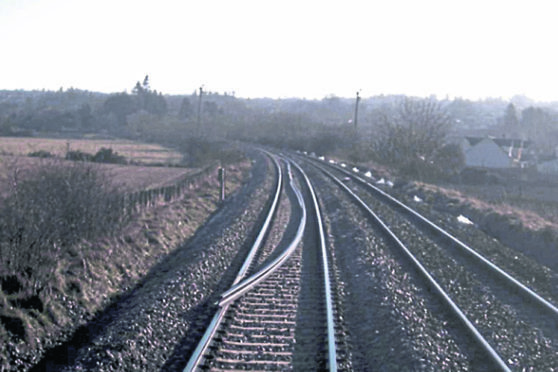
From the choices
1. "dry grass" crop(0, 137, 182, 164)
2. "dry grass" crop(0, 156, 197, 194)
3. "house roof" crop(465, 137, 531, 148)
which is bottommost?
"dry grass" crop(0, 137, 182, 164)

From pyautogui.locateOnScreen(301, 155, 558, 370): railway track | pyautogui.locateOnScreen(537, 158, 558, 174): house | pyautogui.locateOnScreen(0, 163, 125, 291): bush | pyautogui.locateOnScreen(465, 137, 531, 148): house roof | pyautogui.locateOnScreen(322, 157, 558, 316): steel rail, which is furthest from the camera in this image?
pyautogui.locateOnScreen(465, 137, 531, 148): house roof

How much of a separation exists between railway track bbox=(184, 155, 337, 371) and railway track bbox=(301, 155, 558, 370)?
1.82m

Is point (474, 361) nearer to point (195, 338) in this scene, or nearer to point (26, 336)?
point (195, 338)

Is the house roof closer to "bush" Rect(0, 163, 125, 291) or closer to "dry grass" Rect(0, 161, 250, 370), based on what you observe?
"dry grass" Rect(0, 161, 250, 370)

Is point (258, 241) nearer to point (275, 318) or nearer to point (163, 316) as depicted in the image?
point (275, 318)

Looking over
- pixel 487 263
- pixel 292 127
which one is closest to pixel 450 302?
pixel 487 263

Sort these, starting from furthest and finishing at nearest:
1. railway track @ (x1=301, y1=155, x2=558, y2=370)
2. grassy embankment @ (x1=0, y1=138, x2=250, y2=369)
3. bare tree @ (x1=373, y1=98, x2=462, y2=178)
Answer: bare tree @ (x1=373, y1=98, x2=462, y2=178) → railway track @ (x1=301, y1=155, x2=558, y2=370) → grassy embankment @ (x1=0, y1=138, x2=250, y2=369)

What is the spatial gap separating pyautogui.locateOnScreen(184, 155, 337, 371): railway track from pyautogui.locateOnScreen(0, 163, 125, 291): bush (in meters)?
2.60

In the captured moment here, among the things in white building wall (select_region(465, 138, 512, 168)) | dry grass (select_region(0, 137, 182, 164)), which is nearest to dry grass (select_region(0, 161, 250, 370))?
dry grass (select_region(0, 137, 182, 164))

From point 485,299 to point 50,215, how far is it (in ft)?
22.3

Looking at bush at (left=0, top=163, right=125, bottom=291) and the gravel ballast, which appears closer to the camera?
the gravel ballast

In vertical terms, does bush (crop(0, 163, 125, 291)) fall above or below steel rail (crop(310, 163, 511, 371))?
above

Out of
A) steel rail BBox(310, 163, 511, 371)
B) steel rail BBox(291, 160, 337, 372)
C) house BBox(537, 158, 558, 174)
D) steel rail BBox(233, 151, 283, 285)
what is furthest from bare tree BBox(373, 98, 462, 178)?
steel rail BBox(291, 160, 337, 372)

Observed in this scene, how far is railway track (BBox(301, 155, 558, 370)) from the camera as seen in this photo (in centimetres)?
826
